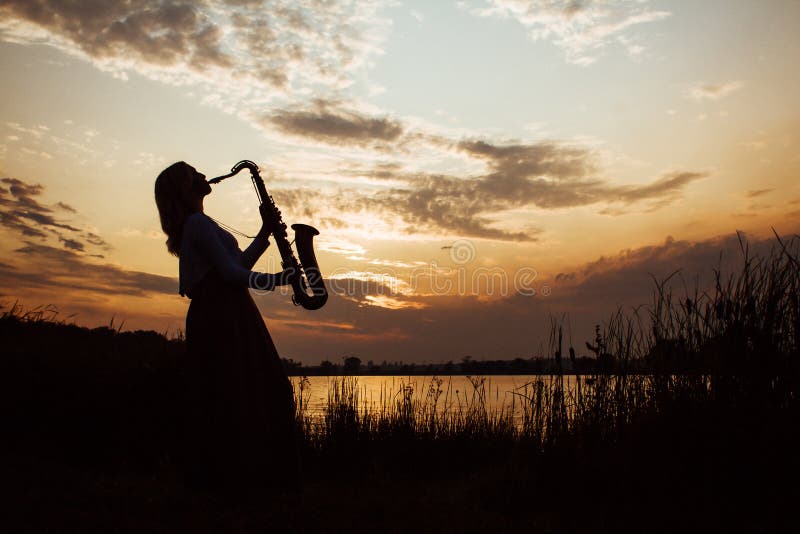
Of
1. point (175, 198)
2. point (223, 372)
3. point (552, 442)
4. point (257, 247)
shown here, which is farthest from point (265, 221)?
point (552, 442)

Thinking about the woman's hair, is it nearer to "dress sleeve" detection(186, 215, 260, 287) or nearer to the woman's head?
the woman's head

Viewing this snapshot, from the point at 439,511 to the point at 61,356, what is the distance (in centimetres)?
634

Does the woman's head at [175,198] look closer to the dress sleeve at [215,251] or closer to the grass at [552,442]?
the dress sleeve at [215,251]

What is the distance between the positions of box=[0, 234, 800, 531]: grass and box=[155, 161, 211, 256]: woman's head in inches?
83.5

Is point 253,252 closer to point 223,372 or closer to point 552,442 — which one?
point 223,372

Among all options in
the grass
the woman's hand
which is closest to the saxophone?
the woman's hand

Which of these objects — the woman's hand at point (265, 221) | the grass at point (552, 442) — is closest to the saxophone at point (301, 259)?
the woman's hand at point (265, 221)

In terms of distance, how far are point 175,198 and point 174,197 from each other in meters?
0.01

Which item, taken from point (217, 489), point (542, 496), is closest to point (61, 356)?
point (217, 489)

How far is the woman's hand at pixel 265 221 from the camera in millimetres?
4962

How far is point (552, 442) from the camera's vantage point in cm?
734

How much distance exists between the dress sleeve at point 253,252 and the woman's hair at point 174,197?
505mm

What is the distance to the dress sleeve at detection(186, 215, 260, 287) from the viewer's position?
14.1 ft

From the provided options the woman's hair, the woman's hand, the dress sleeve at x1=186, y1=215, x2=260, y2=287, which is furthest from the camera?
the woman's hand
